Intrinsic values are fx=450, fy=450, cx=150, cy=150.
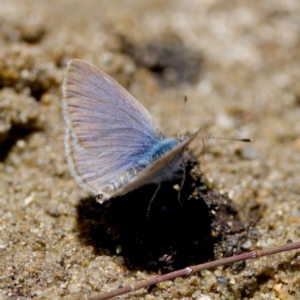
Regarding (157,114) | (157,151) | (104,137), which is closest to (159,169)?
(157,151)

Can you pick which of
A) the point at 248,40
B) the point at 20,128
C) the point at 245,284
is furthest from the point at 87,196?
the point at 248,40

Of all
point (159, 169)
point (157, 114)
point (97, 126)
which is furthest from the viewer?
point (157, 114)

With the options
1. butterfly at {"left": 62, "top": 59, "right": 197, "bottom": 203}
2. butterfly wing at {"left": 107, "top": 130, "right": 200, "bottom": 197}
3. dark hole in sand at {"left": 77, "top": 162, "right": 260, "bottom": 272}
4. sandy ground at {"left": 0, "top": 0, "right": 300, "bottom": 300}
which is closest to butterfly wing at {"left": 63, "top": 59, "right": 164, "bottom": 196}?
butterfly at {"left": 62, "top": 59, "right": 197, "bottom": 203}

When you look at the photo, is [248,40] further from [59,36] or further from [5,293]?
[5,293]

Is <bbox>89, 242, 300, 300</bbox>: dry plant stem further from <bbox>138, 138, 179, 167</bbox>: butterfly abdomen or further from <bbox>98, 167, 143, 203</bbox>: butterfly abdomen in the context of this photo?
<bbox>138, 138, 179, 167</bbox>: butterfly abdomen

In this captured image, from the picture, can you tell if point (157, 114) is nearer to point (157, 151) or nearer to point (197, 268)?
point (157, 151)

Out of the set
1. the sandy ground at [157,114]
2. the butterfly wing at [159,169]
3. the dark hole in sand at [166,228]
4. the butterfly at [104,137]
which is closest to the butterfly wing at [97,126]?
the butterfly at [104,137]

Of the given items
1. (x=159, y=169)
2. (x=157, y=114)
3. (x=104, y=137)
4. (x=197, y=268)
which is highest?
(x=104, y=137)
